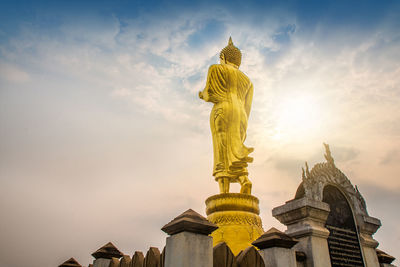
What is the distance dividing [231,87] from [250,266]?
762cm

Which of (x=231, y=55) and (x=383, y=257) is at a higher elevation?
(x=231, y=55)

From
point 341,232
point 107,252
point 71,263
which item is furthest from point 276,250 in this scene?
point 71,263

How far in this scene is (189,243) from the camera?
3.35m

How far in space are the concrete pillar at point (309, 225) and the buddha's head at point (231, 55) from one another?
719cm

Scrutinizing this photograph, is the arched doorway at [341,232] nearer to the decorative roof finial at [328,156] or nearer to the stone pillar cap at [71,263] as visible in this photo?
the decorative roof finial at [328,156]

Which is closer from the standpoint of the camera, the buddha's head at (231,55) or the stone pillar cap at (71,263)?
the stone pillar cap at (71,263)

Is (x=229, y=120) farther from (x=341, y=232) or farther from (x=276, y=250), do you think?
(x=276, y=250)

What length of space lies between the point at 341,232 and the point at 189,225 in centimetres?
426

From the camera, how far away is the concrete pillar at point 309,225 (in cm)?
531

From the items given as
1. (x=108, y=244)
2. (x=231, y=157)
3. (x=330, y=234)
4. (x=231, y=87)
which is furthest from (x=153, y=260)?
(x=231, y=87)

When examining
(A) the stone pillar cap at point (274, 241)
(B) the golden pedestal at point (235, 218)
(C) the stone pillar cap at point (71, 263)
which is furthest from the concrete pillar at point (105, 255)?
(A) the stone pillar cap at point (274, 241)

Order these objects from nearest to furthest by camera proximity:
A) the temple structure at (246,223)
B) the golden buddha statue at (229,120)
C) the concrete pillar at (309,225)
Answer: the temple structure at (246,223) < the concrete pillar at (309,225) < the golden buddha statue at (229,120)

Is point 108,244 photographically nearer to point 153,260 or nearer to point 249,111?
point 153,260

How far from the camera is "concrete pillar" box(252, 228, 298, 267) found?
4.00 meters
